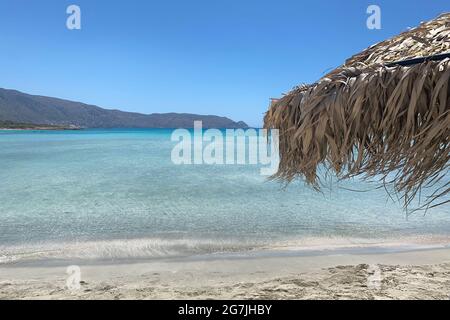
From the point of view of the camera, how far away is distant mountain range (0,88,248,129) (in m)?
134

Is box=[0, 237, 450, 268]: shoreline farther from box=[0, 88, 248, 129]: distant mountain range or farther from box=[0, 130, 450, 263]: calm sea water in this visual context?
box=[0, 88, 248, 129]: distant mountain range

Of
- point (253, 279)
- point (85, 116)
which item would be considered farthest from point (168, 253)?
point (85, 116)

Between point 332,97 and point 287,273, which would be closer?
point 332,97

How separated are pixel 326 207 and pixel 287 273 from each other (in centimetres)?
454

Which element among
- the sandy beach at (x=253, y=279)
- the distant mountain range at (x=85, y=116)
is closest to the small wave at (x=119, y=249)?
the sandy beach at (x=253, y=279)

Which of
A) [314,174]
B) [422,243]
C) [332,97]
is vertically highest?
[332,97]

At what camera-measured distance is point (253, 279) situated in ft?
13.8

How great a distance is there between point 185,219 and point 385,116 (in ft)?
19.9

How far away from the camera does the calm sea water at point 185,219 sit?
588 centimetres

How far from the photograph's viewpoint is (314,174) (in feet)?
7.76

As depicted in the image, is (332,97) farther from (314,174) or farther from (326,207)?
(326,207)

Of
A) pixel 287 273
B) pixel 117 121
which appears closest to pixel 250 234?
pixel 287 273

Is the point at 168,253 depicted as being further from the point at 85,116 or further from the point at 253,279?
the point at 85,116
